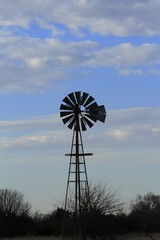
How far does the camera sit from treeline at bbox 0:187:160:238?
116 feet

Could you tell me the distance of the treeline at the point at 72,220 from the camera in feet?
116

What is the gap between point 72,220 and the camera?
35375 mm

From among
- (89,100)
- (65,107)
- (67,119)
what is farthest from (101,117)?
(65,107)

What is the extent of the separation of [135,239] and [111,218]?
3.83m

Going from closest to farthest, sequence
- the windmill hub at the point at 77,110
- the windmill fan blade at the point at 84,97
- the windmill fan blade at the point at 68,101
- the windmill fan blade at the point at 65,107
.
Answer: the windmill fan blade at the point at 84,97, the windmill hub at the point at 77,110, the windmill fan blade at the point at 68,101, the windmill fan blade at the point at 65,107

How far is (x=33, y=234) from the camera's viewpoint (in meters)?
58.3

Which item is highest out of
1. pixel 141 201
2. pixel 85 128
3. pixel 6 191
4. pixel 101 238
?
pixel 141 201

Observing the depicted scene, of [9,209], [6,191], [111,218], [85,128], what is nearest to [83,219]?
[111,218]

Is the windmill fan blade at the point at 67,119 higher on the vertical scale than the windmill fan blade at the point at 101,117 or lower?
higher

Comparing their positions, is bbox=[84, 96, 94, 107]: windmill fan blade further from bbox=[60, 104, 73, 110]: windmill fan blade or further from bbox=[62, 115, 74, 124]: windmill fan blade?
bbox=[62, 115, 74, 124]: windmill fan blade

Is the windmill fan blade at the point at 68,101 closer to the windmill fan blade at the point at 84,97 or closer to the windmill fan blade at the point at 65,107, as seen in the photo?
the windmill fan blade at the point at 65,107

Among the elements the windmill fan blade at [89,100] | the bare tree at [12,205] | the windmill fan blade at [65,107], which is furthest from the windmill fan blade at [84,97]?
the bare tree at [12,205]

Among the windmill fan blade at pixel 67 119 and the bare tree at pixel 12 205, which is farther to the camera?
the bare tree at pixel 12 205

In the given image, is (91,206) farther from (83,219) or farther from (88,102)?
(88,102)
